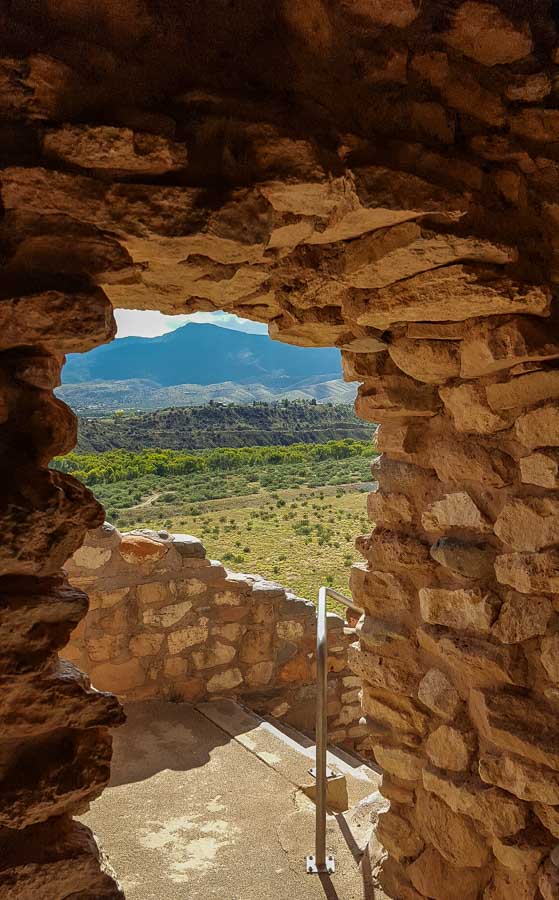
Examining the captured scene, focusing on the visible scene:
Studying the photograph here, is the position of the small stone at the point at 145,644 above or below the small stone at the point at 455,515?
below

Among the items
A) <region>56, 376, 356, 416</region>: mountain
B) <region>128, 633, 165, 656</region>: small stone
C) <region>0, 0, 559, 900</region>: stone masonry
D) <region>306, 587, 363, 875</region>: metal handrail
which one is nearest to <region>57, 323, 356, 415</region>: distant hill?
<region>56, 376, 356, 416</region>: mountain

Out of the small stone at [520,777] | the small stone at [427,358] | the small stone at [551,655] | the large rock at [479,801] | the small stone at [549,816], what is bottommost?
the large rock at [479,801]

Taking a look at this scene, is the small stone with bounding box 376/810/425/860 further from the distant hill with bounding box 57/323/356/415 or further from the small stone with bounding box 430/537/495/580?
the distant hill with bounding box 57/323/356/415

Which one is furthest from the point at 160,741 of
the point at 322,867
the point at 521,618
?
the point at 521,618

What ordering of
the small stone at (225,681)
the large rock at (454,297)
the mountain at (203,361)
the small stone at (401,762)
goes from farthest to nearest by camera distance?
the mountain at (203,361), the small stone at (225,681), the small stone at (401,762), the large rock at (454,297)

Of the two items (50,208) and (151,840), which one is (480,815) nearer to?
(151,840)

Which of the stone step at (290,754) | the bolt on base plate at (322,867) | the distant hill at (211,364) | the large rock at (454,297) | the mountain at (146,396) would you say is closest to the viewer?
the large rock at (454,297)

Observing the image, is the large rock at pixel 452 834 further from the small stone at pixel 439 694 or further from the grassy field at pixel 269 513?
the grassy field at pixel 269 513

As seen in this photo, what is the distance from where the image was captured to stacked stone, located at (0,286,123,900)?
1.59 m

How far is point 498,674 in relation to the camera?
7.50ft

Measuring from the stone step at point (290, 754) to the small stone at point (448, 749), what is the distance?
1.49m

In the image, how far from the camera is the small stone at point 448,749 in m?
2.44

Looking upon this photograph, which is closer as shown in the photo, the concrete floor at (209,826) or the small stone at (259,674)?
the concrete floor at (209,826)

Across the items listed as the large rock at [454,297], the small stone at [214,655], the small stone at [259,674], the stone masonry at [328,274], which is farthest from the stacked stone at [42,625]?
the small stone at [259,674]
